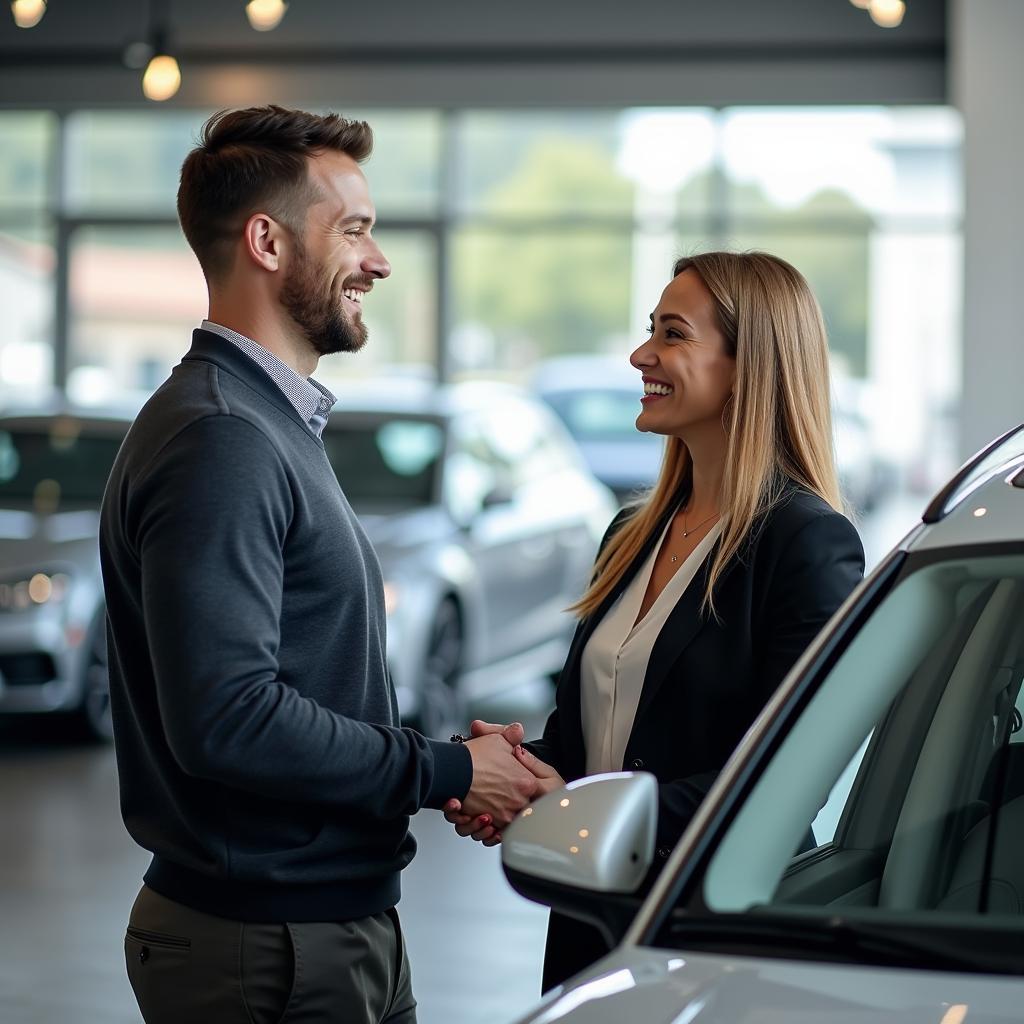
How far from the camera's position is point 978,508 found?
6.65ft

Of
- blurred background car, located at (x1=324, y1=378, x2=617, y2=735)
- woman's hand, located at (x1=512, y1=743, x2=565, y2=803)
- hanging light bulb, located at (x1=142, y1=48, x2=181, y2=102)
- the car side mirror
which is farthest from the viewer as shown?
hanging light bulb, located at (x1=142, y1=48, x2=181, y2=102)

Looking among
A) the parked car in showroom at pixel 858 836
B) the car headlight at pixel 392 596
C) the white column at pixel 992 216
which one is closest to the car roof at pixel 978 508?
the parked car in showroom at pixel 858 836

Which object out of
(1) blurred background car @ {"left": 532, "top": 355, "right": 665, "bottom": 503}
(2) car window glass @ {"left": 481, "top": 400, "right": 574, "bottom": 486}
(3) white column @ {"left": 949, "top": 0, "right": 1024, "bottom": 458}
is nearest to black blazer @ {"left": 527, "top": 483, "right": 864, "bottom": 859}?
(3) white column @ {"left": 949, "top": 0, "right": 1024, "bottom": 458}

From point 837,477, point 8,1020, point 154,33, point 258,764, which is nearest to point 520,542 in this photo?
point 154,33

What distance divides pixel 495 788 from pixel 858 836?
18.8 inches

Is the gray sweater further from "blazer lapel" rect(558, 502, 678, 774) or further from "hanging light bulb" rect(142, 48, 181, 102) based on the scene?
"hanging light bulb" rect(142, 48, 181, 102)

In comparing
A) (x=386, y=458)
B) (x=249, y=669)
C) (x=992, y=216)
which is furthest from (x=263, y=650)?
(x=992, y=216)

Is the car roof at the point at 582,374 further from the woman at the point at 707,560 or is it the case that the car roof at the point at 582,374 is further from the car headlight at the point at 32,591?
the woman at the point at 707,560

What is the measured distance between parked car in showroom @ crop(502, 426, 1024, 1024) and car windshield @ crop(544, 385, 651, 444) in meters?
11.1

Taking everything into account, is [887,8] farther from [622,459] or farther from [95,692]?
[622,459]

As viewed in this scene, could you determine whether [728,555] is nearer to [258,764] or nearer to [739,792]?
[739,792]

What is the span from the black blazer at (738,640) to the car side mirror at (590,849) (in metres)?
0.46

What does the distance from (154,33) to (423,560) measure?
4.04 meters

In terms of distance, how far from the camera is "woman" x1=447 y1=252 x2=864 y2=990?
2416mm
